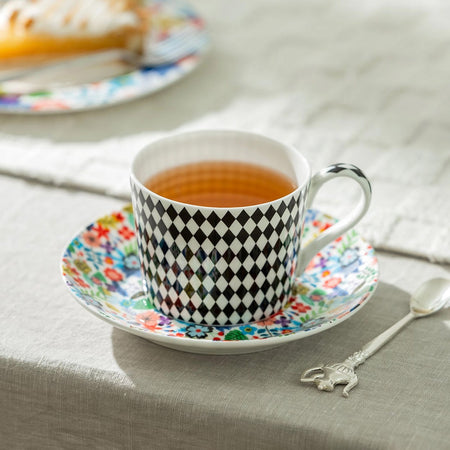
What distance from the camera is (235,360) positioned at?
49 cm

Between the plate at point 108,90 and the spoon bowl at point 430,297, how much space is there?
1.45 feet

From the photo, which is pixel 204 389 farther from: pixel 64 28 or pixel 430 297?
pixel 64 28

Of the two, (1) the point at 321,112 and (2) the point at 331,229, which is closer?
(2) the point at 331,229

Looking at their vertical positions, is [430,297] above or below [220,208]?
below

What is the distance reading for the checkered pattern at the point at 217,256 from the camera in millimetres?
477

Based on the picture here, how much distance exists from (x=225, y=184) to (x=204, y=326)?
0.11 meters

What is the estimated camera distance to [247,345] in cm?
46

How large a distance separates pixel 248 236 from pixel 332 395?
109mm

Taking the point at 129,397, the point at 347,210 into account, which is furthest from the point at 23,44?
the point at 129,397

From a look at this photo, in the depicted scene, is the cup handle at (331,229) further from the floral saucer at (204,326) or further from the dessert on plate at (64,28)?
the dessert on plate at (64,28)

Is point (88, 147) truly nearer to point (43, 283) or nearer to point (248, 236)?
point (43, 283)

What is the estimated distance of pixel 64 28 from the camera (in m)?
0.91

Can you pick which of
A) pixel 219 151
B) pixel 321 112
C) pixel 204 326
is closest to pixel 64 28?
pixel 321 112

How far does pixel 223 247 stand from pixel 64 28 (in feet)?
1.73
